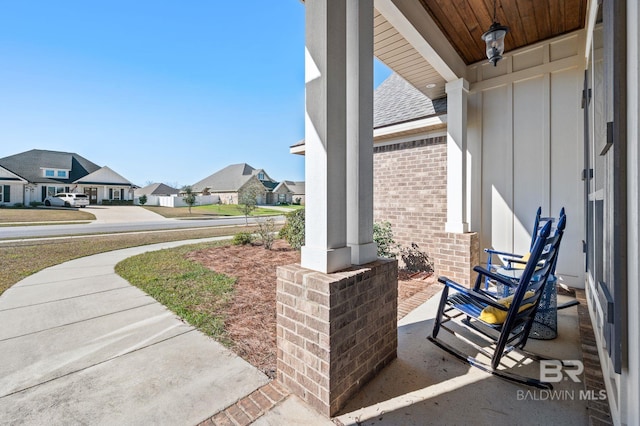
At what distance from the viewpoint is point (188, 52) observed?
40.1ft

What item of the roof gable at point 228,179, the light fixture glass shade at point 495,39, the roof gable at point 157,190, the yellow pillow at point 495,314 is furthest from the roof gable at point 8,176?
the yellow pillow at point 495,314

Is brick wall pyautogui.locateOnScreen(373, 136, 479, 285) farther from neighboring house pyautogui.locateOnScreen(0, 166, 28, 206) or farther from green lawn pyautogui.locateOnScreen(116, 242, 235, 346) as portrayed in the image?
neighboring house pyautogui.locateOnScreen(0, 166, 28, 206)

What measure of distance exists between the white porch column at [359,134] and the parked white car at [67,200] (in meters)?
40.1

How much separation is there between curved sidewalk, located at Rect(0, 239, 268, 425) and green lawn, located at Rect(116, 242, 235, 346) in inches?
6.6

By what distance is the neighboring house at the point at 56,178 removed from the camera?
30.9 meters

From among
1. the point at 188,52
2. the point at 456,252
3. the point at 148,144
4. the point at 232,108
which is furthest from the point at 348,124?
the point at 148,144

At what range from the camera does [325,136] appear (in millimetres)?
2066

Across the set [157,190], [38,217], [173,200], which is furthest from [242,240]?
[157,190]

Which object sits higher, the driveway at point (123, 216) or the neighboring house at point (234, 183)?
the neighboring house at point (234, 183)

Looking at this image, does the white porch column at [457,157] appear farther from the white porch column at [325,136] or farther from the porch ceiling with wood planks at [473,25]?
the white porch column at [325,136]

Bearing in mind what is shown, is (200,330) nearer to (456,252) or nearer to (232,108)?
(456,252)

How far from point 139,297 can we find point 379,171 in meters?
5.33

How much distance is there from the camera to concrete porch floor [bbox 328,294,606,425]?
1.84 m

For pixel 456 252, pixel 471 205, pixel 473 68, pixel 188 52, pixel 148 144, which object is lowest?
pixel 456 252
